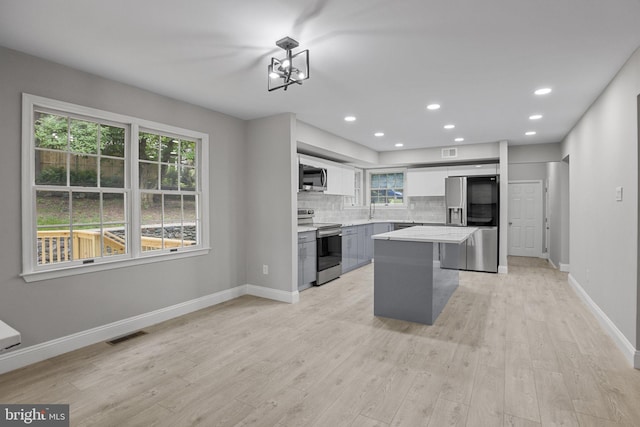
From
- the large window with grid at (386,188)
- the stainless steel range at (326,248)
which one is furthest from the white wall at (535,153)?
the stainless steel range at (326,248)

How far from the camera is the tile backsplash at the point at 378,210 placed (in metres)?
6.43

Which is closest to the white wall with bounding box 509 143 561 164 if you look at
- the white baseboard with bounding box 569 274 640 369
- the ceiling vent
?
the ceiling vent

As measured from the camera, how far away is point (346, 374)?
2.48 meters

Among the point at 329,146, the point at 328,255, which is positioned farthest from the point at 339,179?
the point at 328,255

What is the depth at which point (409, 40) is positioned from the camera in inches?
95.6

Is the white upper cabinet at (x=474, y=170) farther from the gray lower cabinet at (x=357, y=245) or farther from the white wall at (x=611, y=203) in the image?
the gray lower cabinet at (x=357, y=245)

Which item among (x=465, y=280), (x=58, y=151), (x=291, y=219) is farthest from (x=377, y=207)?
(x=58, y=151)

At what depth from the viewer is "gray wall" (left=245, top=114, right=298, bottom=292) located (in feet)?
14.0

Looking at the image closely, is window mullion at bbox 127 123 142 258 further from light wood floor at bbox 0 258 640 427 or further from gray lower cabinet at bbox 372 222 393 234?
gray lower cabinet at bbox 372 222 393 234

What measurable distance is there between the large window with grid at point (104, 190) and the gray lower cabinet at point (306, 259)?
130cm

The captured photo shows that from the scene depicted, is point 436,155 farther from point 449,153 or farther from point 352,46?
point 352,46

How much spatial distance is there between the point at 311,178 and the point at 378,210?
3240mm

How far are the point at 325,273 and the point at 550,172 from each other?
530cm

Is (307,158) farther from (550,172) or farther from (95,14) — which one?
(550,172)
